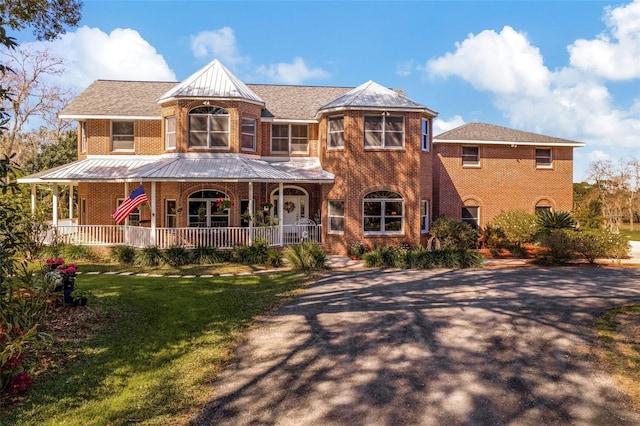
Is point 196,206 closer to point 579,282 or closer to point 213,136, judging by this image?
point 213,136

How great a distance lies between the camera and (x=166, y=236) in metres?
18.7

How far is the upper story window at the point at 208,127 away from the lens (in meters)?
21.2

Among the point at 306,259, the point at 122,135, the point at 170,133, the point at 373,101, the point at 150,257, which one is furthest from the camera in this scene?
the point at 122,135

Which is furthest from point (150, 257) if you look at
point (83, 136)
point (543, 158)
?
point (543, 158)

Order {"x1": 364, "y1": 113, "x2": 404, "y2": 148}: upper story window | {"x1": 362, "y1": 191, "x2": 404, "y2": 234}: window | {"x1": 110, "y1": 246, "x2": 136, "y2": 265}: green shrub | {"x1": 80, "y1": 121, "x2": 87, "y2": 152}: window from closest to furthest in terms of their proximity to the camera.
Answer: {"x1": 110, "y1": 246, "x2": 136, "y2": 265}: green shrub
{"x1": 364, "y1": 113, "x2": 404, "y2": 148}: upper story window
{"x1": 362, "y1": 191, "x2": 404, "y2": 234}: window
{"x1": 80, "y1": 121, "x2": 87, "y2": 152}: window

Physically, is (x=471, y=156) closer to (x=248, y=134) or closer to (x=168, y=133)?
(x=248, y=134)

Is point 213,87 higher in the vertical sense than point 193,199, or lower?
higher

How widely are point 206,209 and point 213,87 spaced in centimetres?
654

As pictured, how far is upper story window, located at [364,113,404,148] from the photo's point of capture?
20703mm

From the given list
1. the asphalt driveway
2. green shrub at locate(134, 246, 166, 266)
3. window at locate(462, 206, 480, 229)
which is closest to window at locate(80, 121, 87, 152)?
green shrub at locate(134, 246, 166, 266)

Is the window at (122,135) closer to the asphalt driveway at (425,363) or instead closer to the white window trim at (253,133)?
the white window trim at (253,133)

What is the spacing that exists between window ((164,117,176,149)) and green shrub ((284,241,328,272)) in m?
9.68

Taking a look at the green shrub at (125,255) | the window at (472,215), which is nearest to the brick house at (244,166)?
the green shrub at (125,255)

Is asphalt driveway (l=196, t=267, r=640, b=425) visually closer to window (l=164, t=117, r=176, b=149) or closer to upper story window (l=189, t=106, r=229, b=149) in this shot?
upper story window (l=189, t=106, r=229, b=149)
